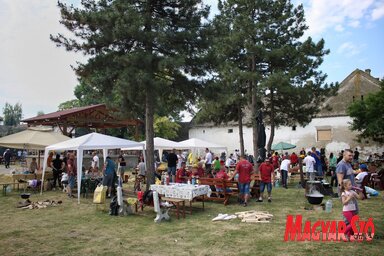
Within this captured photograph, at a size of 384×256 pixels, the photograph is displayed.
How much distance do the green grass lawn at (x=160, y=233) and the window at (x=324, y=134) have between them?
2158 cm

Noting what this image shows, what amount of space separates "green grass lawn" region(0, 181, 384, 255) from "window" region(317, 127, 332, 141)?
21.6 meters

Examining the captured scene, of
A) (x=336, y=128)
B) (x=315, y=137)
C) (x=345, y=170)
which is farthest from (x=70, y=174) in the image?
(x=336, y=128)

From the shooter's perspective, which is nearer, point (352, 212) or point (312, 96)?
point (352, 212)

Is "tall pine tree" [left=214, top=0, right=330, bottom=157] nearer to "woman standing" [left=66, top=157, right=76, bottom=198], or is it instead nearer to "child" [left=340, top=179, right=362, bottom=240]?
"woman standing" [left=66, top=157, right=76, bottom=198]

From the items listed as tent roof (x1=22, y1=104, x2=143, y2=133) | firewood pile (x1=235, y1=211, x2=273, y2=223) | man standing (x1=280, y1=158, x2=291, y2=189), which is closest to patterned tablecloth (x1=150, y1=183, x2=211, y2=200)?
firewood pile (x1=235, y1=211, x2=273, y2=223)

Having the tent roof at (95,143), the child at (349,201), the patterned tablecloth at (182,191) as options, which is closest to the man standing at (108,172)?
Result: the tent roof at (95,143)

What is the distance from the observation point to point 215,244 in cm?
675

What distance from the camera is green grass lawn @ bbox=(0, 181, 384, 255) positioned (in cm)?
636

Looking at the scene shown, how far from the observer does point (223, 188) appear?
449 inches

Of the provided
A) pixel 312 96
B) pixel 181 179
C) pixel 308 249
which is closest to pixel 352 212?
pixel 308 249

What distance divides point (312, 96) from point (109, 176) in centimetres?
1410

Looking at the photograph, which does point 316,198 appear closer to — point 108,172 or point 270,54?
point 108,172

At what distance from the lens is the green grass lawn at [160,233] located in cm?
636

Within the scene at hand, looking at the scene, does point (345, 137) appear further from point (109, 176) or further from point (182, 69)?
point (109, 176)
